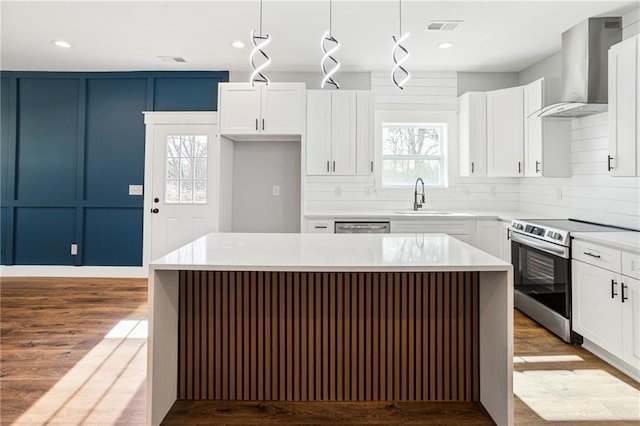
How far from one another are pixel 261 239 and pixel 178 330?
2.36 ft

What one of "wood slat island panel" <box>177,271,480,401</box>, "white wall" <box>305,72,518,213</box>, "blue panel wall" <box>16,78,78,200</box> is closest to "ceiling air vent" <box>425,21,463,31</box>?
"white wall" <box>305,72,518,213</box>

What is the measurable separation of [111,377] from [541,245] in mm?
3397

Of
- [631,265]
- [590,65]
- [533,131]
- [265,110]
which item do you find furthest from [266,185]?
[631,265]

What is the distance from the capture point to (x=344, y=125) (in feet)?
14.7

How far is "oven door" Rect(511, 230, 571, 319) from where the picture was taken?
120 inches

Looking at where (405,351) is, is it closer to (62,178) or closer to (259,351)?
(259,351)

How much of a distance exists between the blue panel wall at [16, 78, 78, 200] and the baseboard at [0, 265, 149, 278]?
93 centimetres

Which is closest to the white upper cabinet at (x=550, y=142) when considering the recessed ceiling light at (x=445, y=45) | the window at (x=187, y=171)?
the recessed ceiling light at (x=445, y=45)

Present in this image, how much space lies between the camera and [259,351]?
2.23 metres

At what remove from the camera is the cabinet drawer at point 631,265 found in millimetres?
2363

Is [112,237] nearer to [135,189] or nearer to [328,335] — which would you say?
[135,189]

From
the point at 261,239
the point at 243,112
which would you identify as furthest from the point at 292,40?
the point at 261,239

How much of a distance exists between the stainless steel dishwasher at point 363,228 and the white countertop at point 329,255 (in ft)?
4.77

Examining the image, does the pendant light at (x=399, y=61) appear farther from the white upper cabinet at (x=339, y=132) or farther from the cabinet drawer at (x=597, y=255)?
the cabinet drawer at (x=597, y=255)
